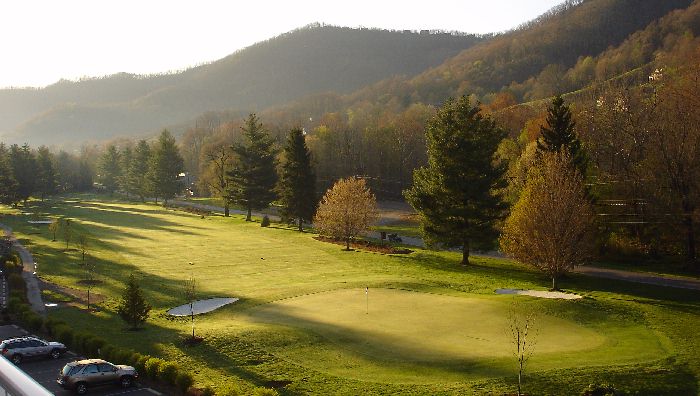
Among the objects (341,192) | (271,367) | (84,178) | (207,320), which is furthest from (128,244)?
(84,178)

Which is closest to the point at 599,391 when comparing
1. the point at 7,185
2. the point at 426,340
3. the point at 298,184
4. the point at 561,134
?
the point at 426,340

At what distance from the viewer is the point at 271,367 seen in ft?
82.8

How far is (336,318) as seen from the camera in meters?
32.5

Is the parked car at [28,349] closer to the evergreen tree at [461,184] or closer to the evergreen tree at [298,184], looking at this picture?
the evergreen tree at [461,184]

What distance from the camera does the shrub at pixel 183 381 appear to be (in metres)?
21.8

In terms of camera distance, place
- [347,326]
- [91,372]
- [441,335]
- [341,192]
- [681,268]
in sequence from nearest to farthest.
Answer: [91,372]
[441,335]
[347,326]
[681,268]
[341,192]

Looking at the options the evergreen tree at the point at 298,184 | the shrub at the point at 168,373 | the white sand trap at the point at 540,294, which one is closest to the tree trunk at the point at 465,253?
the white sand trap at the point at 540,294

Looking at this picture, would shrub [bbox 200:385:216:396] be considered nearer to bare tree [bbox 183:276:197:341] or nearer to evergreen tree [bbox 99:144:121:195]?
bare tree [bbox 183:276:197:341]

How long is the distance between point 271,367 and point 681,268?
4151cm

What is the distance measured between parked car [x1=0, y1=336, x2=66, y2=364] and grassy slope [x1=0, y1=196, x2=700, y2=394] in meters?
3.34

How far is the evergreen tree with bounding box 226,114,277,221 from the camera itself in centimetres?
9356

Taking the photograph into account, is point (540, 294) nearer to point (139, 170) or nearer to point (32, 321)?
point (32, 321)

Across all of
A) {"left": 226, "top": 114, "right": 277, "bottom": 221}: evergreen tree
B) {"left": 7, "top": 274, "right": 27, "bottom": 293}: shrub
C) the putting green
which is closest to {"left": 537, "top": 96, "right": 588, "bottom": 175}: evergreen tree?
the putting green

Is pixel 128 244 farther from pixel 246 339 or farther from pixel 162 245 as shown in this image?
pixel 246 339
